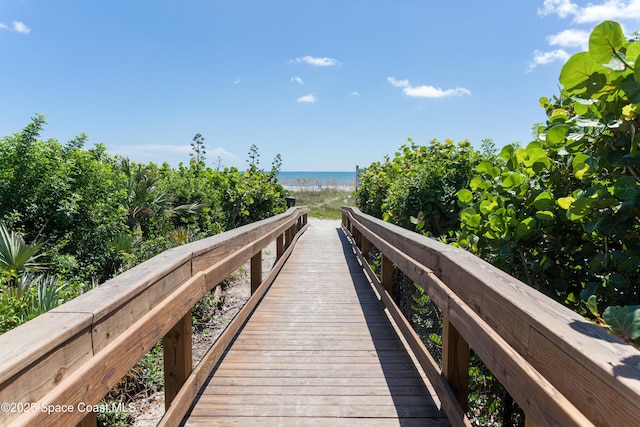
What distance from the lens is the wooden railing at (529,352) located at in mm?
872

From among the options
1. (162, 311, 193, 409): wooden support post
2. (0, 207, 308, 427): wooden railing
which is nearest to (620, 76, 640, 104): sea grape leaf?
(0, 207, 308, 427): wooden railing

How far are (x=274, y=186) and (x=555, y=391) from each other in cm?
983

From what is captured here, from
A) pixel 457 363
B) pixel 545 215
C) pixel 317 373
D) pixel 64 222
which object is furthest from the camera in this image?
pixel 64 222

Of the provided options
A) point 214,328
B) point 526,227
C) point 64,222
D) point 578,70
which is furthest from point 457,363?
point 64,222

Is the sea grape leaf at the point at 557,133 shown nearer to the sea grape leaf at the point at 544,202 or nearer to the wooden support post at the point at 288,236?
the sea grape leaf at the point at 544,202

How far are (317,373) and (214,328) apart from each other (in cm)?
288

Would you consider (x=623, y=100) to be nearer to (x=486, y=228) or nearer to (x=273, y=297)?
(x=486, y=228)

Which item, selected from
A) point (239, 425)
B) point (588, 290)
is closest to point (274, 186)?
point (239, 425)

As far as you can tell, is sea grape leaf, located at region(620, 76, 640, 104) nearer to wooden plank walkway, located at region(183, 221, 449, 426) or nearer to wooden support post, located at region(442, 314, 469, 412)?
wooden support post, located at region(442, 314, 469, 412)

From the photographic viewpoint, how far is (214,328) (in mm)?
5270

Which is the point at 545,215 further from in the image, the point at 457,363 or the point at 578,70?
the point at 457,363

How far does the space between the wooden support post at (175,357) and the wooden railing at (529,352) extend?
56.3 inches

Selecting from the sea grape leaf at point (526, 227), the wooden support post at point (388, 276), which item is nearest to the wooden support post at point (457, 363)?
the sea grape leaf at point (526, 227)

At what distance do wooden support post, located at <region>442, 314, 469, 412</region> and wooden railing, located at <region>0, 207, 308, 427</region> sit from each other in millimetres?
1439
